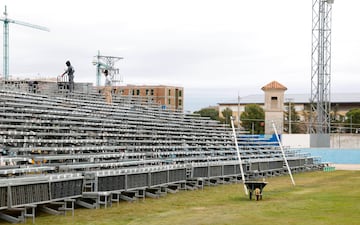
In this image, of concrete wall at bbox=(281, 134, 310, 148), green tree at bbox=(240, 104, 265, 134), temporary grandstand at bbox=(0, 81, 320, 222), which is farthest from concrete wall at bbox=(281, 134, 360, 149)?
green tree at bbox=(240, 104, 265, 134)

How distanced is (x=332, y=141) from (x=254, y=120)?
25.9 meters

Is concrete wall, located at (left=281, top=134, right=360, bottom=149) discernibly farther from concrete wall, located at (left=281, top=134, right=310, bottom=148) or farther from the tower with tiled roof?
the tower with tiled roof

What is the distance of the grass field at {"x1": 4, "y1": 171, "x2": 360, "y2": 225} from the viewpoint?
1442cm

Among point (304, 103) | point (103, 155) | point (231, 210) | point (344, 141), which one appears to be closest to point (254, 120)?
point (344, 141)

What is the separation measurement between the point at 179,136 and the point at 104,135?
324 inches

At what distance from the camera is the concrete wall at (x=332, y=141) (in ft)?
188

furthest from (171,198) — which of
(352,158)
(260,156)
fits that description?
(352,158)

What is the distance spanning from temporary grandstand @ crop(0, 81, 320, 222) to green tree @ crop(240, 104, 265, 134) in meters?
48.2

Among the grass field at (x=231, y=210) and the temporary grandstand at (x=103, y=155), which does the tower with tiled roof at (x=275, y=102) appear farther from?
the grass field at (x=231, y=210)

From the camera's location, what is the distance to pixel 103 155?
2091 centimetres

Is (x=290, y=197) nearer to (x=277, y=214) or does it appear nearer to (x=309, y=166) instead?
(x=277, y=214)

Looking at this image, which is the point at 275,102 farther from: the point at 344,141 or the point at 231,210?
the point at 231,210

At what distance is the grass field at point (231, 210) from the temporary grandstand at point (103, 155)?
2.06 feet

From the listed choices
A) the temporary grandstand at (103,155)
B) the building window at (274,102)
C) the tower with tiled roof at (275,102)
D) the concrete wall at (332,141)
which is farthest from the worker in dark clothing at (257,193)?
the building window at (274,102)
